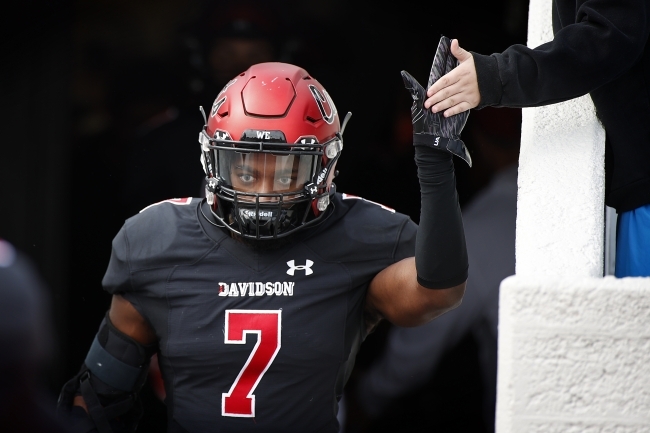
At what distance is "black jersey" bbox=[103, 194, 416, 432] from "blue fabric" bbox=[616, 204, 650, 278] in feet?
2.15

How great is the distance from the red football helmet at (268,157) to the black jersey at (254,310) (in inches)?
4.6

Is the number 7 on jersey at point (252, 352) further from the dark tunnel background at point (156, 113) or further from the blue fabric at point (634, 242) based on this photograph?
the dark tunnel background at point (156, 113)

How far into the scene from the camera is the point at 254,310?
104 inches

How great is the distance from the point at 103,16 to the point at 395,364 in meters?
1.91

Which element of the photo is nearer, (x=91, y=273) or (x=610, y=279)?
(x=610, y=279)

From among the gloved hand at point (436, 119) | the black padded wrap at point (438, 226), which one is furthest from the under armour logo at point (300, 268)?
the gloved hand at point (436, 119)

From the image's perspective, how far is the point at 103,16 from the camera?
3.82 meters

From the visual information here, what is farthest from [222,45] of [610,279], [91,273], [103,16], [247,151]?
[610,279]

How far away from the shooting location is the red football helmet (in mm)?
2584

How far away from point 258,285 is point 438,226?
0.64 metres

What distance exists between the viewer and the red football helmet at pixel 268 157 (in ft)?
8.48

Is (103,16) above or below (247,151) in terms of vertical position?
above

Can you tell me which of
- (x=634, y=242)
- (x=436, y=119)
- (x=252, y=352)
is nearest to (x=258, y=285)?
(x=252, y=352)

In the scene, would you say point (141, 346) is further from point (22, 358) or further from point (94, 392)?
point (22, 358)
